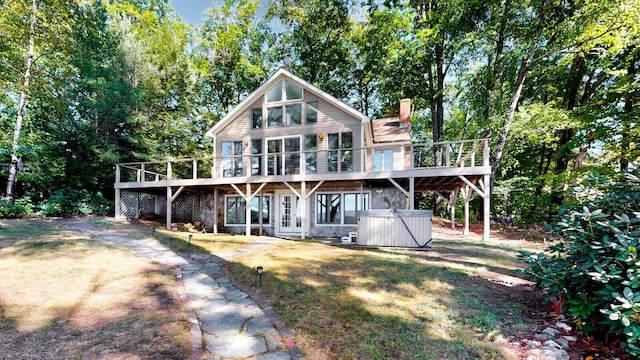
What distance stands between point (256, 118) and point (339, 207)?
20.0 ft

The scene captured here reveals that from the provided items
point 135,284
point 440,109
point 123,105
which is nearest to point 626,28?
point 440,109

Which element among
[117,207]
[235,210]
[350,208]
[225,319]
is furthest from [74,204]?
[225,319]

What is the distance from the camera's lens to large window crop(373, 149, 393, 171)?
44.1ft

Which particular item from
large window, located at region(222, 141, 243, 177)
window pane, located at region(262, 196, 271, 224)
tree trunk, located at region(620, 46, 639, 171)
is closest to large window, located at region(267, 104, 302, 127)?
large window, located at region(222, 141, 243, 177)

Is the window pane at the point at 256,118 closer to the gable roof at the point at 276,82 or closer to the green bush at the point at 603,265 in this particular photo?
the gable roof at the point at 276,82

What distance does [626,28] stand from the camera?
1113 cm

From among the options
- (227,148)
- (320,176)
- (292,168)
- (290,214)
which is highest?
(227,148)

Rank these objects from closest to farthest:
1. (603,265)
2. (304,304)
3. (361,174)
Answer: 1. (603,265)
2. (304,304)
3. (361,174)

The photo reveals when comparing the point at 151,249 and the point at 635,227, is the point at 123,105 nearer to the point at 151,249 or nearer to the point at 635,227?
the point at 151,249

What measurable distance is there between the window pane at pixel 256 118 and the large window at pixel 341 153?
147 inches

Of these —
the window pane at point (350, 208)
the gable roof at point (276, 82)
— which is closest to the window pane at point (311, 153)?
the gable roof at point (276, 82)

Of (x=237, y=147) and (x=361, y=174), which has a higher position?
(x=237, y=147)

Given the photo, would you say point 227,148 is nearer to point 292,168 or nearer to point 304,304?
point 292,168

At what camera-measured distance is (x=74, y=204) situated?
524 inches
